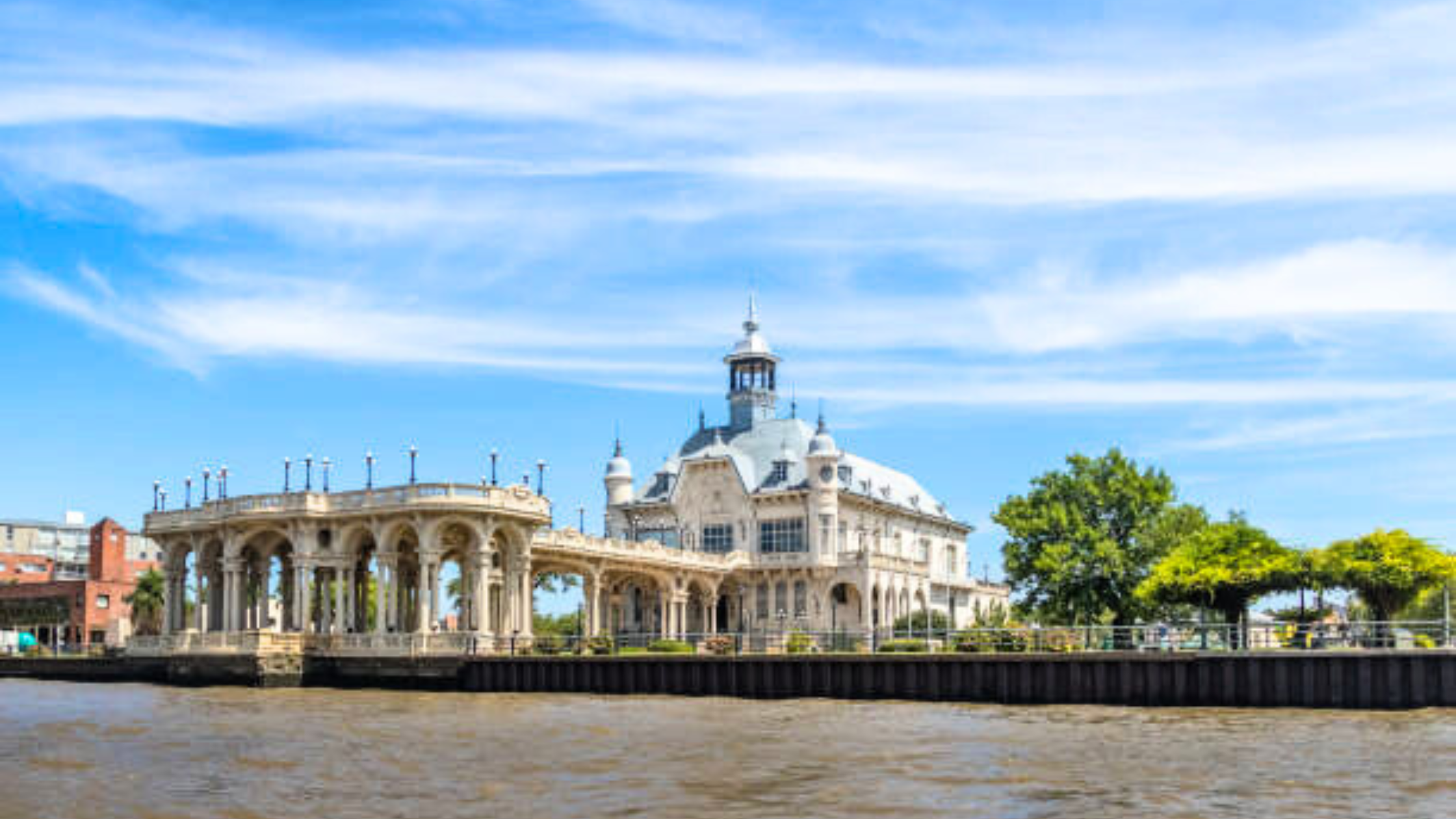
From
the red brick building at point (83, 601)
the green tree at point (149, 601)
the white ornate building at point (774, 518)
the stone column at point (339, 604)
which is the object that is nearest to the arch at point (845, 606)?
the white ornate building at point (774, 518)

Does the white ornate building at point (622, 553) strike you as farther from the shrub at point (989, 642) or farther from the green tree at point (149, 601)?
the shrub at point (989, 642)

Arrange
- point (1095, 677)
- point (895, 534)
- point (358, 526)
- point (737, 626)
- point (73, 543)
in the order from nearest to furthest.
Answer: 1. point (1095, 677)
2. point (358, 526)
3. point (737, 626)
4. point (895, 534)
5. point (73, 543)

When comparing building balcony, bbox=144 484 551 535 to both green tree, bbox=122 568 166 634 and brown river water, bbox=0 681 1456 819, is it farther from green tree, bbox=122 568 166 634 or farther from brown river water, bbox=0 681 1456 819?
green tree, bbox=122 568 166 634

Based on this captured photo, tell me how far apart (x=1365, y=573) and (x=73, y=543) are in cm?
12614

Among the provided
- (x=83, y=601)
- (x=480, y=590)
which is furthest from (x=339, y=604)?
(x=83, y=601)

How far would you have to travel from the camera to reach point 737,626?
9750 cm

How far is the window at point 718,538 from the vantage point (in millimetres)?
98125

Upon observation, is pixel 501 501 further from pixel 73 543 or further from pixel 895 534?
pixel 73 543

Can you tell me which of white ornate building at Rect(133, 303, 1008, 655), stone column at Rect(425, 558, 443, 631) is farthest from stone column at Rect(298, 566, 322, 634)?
stone column at Rect(425, 558, 443, 631)

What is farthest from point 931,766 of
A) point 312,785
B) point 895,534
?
point 895,534

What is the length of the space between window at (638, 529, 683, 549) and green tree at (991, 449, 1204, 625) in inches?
1059

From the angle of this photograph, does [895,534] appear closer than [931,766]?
No

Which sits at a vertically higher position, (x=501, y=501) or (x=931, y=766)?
(x=501, y=501)

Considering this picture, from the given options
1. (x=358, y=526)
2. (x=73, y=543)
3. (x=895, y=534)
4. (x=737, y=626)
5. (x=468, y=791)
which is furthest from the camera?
(x=73, y=543)
